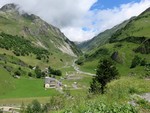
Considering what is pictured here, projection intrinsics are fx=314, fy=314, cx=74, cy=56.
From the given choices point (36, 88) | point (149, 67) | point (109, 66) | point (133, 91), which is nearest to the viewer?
point (133, 91)

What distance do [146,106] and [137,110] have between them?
5.35ft

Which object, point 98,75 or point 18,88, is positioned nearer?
point 98,75

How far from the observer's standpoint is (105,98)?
18469mm

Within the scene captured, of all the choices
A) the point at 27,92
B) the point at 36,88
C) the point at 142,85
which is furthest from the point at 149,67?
the point at 36,88

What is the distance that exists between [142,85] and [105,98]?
5.69 meters

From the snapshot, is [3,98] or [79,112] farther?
[3,98]

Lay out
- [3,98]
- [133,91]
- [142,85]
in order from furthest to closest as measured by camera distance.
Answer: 1. [3,98]
2. [142,85]
3. [133,91]

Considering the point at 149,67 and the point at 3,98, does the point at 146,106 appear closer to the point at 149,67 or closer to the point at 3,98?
the point at 149,67

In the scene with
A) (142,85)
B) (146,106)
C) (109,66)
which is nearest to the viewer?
(146,106)

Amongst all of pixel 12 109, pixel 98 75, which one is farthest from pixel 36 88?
pixel 98 75

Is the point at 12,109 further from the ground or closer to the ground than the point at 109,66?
closer to the ground

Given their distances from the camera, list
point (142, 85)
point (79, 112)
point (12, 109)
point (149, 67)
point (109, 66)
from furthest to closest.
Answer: point (12, 109) → point (109, 66) → point (149, 67) → point (142, 85) → point (79, 112)

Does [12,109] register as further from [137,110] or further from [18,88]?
[137,110]

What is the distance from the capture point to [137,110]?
16672 mm
